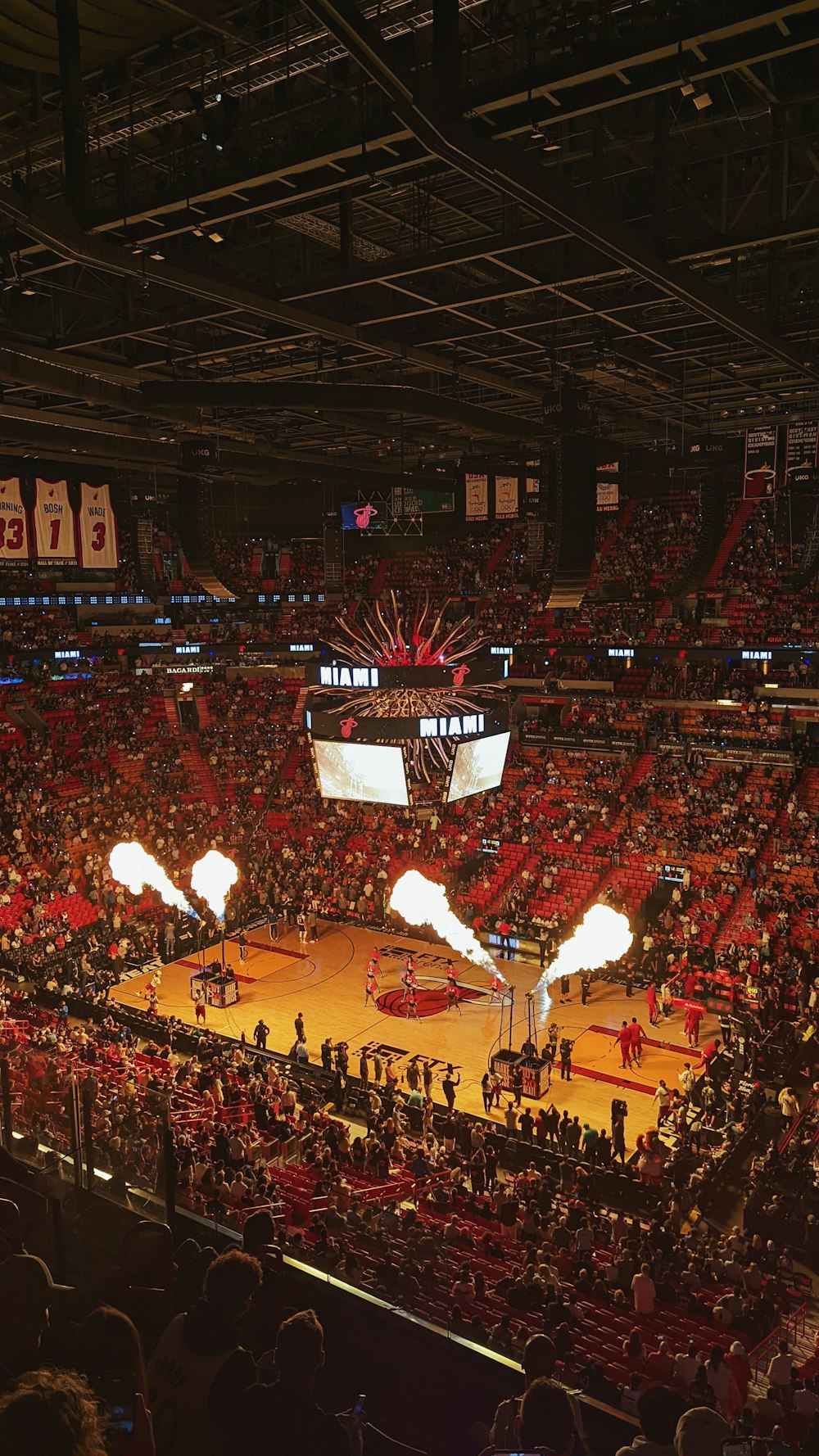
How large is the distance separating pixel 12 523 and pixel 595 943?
14150 millimetres

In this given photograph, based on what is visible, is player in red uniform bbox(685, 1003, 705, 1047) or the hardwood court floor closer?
the hardwood court floor

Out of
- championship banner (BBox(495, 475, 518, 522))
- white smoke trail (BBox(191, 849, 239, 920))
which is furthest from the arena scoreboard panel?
white smoke trail (BBox(191, 849, 239, 920))

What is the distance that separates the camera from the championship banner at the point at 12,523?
19078mm

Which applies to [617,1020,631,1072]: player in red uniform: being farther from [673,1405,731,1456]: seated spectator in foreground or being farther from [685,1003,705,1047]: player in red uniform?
[673,1405,731,1456]: seated spectator in foreground

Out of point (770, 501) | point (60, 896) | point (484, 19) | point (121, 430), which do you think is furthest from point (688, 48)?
point (770, 501)

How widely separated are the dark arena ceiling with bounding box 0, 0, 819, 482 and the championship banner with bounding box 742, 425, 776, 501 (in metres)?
1.10

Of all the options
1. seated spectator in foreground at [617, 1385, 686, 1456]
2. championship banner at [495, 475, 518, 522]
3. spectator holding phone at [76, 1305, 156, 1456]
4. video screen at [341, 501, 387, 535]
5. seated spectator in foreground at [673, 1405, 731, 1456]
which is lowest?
seated spectator in foreground at [617, 1385, 686, 1456]

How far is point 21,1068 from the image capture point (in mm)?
9555

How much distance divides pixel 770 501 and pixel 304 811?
18.4 m

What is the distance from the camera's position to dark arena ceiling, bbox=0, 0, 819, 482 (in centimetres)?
651

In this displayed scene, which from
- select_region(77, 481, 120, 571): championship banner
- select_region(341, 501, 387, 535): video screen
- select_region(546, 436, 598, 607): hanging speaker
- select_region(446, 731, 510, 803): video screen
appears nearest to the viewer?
select_region(546, 436, 598, 607): hanging speaker

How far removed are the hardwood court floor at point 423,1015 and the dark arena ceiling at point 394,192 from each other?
1203 cm

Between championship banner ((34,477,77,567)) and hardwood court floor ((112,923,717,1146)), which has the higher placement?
championship banner ((34,477,77,567))

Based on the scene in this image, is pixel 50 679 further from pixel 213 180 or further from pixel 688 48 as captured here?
pixel 688 48
